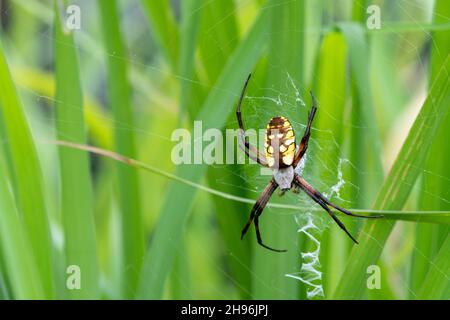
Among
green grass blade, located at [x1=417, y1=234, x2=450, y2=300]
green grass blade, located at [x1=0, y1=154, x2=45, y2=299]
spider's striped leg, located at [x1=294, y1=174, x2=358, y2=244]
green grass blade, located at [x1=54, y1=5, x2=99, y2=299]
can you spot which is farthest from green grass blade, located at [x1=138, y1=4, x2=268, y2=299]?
green grass blade, located at [x1=417, y1=234, x2=450, y2=300]

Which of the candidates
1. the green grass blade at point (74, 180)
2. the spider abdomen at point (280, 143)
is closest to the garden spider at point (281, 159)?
the spider abdomen at point (280, 143)

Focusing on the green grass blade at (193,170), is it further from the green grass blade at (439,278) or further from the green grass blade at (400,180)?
the green grass blade at (439,278)

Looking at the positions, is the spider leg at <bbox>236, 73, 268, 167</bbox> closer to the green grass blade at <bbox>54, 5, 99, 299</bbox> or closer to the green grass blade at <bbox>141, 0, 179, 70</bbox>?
the green grass blade at <bbox>141, 0, 179, 70</bbox>

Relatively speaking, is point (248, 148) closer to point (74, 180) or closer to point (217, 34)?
point (217, 34)

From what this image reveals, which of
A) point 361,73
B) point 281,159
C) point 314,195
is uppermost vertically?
point 361,73

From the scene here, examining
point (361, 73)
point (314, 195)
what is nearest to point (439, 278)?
point (361, 73)
